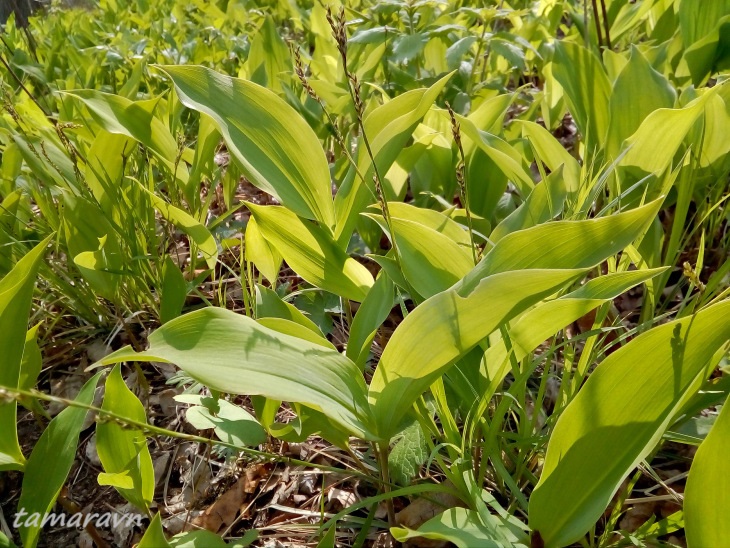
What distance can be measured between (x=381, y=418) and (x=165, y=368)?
75 centimetres

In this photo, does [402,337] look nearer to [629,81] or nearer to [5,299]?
[5,299]

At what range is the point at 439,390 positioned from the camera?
2.79 feet

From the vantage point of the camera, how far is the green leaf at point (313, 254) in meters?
1.06

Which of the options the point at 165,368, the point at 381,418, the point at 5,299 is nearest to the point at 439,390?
the point at 381,418

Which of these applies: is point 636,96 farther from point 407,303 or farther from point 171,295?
point 171,295

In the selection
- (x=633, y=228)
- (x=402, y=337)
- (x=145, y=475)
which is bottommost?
(x=145, y=475)

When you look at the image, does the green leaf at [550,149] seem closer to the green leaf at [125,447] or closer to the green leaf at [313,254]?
the green leaf at [313,254]

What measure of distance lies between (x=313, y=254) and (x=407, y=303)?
0.41 m

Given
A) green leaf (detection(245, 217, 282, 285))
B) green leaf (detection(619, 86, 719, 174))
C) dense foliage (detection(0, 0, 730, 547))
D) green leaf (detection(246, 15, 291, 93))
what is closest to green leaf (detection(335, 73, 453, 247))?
dense foliage (detection(0, 0, 730, 547))

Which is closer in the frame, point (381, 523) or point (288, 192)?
point (381, 523)

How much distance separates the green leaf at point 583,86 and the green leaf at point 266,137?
26.2 inches

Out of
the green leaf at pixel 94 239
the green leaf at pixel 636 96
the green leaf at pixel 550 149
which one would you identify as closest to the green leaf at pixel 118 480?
the green leaf at pixel 94 239

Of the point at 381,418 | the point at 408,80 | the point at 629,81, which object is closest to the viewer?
the point at 381,418

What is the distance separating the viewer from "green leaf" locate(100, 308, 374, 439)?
661 millimetres
